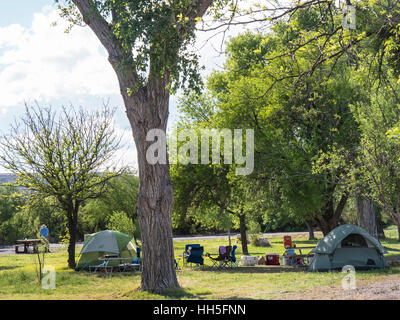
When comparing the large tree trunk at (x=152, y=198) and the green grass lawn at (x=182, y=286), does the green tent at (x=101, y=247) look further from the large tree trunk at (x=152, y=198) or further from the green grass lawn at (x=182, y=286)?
the large tree trunk at (x=152, y=198)

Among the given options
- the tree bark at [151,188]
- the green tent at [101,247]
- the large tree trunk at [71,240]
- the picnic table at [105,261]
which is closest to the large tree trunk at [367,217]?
the green tent at [101,247]

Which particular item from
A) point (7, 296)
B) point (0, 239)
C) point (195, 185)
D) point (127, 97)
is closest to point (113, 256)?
point (195, 185)

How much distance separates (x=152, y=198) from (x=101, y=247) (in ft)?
26.9

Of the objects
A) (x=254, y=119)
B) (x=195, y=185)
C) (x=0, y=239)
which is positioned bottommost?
(x=0, y=239)

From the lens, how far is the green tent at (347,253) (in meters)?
14.4

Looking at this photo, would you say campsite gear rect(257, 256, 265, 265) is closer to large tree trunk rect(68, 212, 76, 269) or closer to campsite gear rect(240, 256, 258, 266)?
campsite gear rect(240, 256, 258, 266)

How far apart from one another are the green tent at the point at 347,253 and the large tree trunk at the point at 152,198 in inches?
247

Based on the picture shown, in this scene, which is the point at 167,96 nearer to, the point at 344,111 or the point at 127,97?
the point at 127,97

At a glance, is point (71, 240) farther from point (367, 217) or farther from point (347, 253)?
point (367, 217)

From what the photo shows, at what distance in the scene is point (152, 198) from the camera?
33.5ft

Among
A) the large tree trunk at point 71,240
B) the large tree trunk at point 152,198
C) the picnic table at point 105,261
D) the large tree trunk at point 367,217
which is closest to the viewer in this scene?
the large tree trunk at point 152,198

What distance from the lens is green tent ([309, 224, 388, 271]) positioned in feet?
47.1
